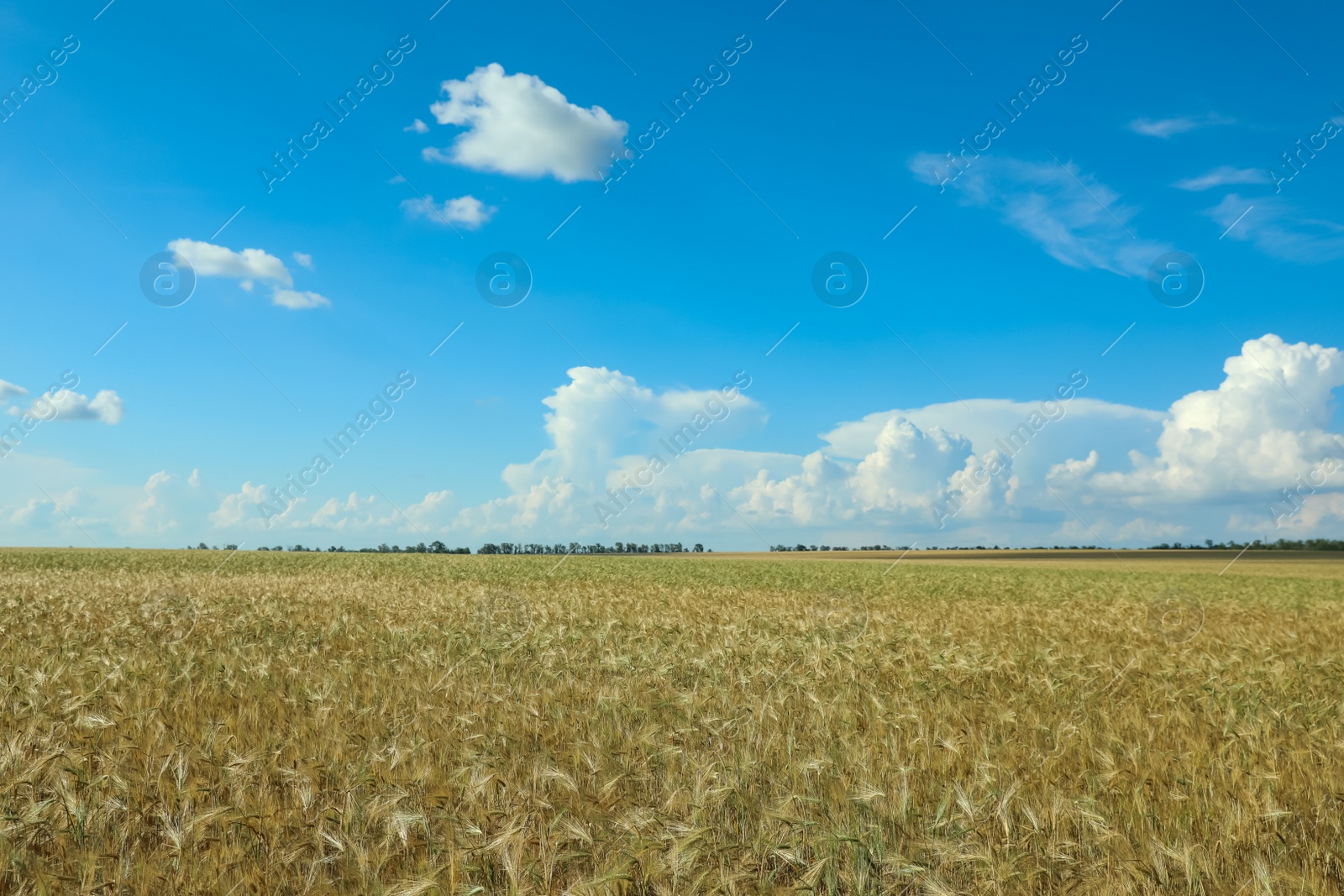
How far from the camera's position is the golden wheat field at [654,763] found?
3525 millimetres

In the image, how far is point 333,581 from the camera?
899 inches

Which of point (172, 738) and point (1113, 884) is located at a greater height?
point (172, 738)

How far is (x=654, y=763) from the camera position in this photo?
496cm

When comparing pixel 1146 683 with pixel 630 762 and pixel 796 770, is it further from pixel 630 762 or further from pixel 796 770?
pixel 630 762

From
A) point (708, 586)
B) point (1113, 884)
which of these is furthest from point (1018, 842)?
point (708, 586)

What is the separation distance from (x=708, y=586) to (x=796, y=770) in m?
18.7

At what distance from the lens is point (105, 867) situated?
11.5 feet

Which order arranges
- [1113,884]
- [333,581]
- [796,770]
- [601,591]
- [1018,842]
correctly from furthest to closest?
1. [333,581]
2. [601,591]
3. [796,770]
4. [1018,842]
5. [1113,884]

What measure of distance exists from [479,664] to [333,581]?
663 inches

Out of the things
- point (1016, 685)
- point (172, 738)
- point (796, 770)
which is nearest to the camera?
Answer: point (796, 770)

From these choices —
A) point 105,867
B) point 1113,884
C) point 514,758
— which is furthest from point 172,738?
point 1113,884

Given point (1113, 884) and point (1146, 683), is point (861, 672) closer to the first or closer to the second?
point (1146, 683)

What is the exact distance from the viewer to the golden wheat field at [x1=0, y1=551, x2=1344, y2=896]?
3.53 m

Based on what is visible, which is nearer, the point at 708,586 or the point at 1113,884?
the point at 1113,884
